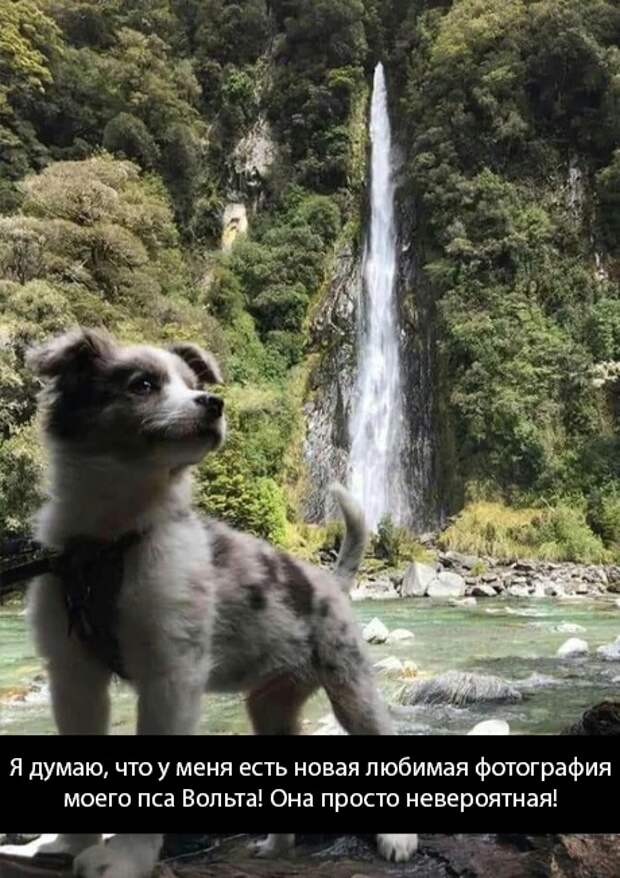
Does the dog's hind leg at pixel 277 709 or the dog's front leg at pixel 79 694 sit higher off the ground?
the dog's front leg at pixel 79 694

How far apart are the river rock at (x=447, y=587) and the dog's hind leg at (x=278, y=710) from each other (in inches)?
A: 180

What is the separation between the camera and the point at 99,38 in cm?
777

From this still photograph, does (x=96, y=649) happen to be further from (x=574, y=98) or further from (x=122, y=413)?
(x=574, y=98)

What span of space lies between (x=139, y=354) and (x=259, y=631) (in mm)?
344

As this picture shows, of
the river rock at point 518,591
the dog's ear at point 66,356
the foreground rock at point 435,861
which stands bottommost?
the river rock at point 518,591

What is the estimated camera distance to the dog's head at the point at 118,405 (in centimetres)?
72

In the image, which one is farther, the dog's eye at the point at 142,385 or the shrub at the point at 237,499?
the shrub at the point at 237,499

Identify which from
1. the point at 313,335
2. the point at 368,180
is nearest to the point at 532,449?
the point at 313,335

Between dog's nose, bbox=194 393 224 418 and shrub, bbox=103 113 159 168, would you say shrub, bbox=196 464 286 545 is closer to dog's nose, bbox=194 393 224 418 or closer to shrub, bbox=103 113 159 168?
dog's nose, bbox=194 393 224 418

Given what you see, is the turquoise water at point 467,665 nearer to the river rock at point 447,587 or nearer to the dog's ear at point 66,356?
the river rock at point 447,587

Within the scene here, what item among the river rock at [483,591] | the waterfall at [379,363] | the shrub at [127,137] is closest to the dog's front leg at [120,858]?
the river rock at [483,591]

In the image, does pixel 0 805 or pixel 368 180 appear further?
pixel 368 180

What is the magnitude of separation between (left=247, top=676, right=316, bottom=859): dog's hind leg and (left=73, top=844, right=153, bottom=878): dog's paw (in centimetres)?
23

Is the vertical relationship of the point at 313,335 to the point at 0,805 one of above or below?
above
